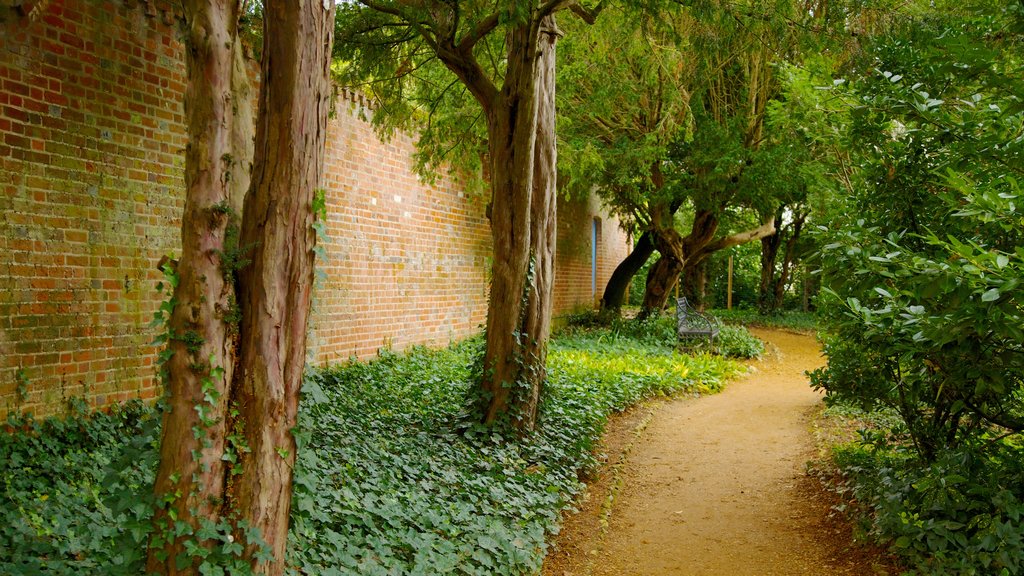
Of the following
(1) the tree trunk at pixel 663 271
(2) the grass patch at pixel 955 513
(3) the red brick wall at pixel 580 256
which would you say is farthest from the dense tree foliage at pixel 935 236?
(3) the red brick wall at pixel 580 256

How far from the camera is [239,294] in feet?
9.62

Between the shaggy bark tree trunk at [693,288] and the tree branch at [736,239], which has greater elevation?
the tree branch at [736,239]

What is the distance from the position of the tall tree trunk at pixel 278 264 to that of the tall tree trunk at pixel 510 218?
3.36 meters

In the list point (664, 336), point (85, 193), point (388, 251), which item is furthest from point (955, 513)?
point (664, 336)

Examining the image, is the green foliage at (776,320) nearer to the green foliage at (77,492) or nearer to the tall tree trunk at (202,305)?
the green foliage at (77,492)

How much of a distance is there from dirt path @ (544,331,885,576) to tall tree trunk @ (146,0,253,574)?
2721mm

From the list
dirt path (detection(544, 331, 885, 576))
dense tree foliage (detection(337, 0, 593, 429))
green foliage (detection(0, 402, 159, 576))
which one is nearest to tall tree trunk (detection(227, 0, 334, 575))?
green foliage (detection(0, 402, 159, 576))

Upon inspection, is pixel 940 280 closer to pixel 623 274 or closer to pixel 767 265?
pixel 623 274

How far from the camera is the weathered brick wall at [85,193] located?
4812mm

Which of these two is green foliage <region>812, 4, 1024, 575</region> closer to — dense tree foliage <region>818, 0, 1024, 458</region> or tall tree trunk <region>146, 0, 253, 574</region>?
dense tree foliage <region>818, 0, 1024, 458</region>

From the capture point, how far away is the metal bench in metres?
14.4

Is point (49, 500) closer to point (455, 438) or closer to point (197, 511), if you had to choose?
point (197, 511)

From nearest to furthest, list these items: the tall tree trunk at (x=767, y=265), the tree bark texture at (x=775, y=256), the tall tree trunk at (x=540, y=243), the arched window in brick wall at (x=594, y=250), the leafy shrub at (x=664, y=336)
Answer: the tall tree trunk at (x=540, y=243) → the leafy shrub at (x=664, y=336) → the arched window in brick wall at (x=594, y=250) → the tree bark texture at (x=775, y=256) → the tall tree trunk at (x=767, y=265)

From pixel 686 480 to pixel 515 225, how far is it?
3108 millimetres
